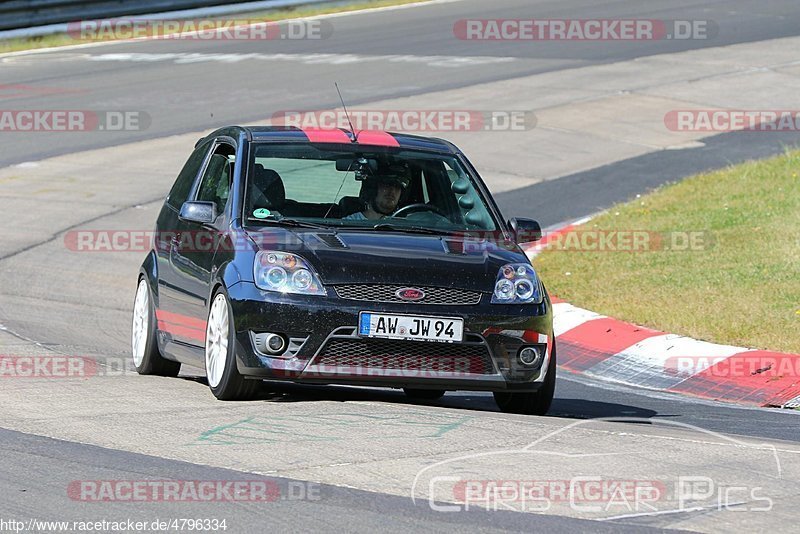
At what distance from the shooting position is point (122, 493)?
6098 mm

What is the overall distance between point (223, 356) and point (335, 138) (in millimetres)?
1714

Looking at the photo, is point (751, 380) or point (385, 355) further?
point (751, 380)

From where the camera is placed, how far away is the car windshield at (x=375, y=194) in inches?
350

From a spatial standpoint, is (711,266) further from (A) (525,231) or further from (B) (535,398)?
(B) (535,398)

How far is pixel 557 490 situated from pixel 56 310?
296 inches

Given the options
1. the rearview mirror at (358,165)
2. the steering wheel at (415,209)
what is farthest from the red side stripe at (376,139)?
the steering wheel at (415,209)

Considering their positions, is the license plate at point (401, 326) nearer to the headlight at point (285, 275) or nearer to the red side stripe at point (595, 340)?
the headlight at point (285, 275)

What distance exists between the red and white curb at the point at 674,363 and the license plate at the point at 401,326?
272 cm

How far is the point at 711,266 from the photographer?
44.9ft

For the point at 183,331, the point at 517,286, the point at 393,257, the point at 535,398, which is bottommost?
the point at 535,398

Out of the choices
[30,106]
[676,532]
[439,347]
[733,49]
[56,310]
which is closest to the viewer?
[676,532]

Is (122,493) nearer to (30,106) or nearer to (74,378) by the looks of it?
(74,378)

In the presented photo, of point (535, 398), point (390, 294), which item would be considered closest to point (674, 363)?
point (535, 398)

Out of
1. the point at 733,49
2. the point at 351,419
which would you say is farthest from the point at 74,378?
the point at 733,49
